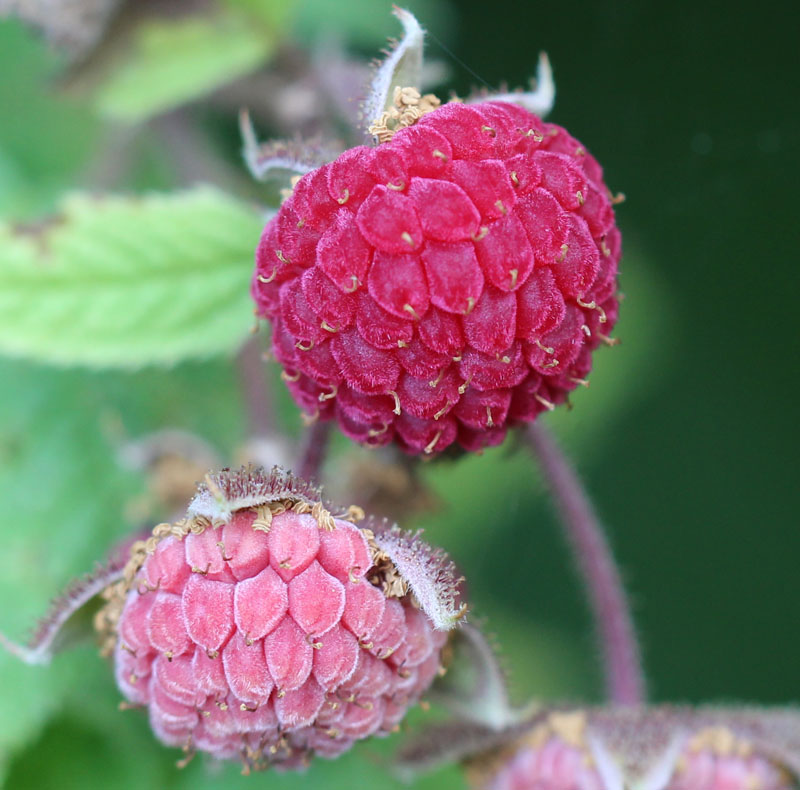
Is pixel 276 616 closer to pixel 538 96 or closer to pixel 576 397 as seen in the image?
pixel 538 96

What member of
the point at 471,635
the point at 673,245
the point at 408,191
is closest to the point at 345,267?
the point at 408,191

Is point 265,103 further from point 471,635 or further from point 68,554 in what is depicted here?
point 471,635

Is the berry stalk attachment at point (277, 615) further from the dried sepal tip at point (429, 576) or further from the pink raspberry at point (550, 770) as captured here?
the pink raspberry at point (550, 770)

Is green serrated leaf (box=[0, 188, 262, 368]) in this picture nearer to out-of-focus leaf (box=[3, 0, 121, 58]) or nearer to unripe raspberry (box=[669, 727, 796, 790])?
out-of-focus leaf (box=[3, 0, 121, 58])

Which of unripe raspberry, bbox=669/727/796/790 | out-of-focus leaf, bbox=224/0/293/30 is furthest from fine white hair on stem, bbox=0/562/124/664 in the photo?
out-of-focus leaf, bbox=224/0/293/30

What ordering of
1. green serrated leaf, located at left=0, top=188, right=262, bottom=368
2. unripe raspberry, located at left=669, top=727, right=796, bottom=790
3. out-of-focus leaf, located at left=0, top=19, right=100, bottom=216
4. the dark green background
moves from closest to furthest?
unripe raspberry, located at left=669, top=727, right=796, bottom=790 → green serrated leaf, located at left=0, top=188, right=262, bottom=368 → the dark green background → out-of-focus leaf, located at left=0, top=19, right=100, bottom=216

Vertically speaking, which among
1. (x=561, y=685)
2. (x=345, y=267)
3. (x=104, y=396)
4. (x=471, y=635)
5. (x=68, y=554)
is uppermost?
(x=104, y=396)

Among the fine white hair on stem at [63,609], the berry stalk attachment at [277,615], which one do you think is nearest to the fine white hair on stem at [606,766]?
the berry stalk attachment at [277,615]
